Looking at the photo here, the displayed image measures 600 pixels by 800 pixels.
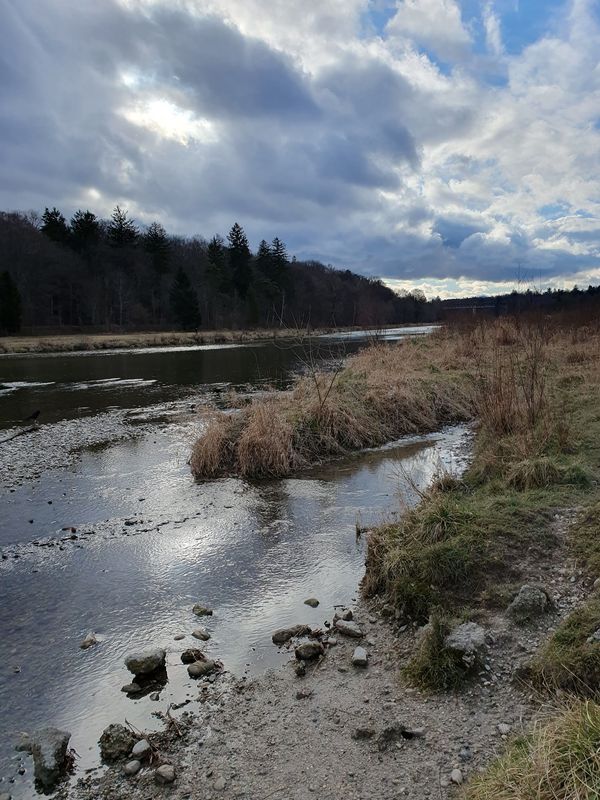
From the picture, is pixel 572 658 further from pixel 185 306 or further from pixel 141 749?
pixel 185 306

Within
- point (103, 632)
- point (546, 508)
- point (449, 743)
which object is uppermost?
point (546, 508)

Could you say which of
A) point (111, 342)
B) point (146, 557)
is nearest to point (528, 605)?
point (146, 557)

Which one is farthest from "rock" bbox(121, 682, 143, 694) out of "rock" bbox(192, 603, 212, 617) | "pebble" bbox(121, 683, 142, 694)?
"rock" bbox(192, 603, 212, 617)

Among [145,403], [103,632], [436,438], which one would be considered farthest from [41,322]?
[103,632]

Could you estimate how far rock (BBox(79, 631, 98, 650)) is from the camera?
16.7 ft

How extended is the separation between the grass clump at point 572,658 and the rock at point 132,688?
313 centimetres

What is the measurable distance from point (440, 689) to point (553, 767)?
1516 millimetres

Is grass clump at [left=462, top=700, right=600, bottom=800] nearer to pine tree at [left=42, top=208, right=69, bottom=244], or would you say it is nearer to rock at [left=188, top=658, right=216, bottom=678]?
rock at [left=188, top=658, right=216, bottom=678]

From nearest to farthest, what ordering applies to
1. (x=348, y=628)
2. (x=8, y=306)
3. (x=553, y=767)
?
(x=553, y=767) < (x=348, y=628) < (x=8, y=306)

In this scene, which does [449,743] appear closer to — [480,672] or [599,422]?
[480,672]

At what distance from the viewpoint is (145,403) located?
19.3 m

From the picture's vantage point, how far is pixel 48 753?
360 cm

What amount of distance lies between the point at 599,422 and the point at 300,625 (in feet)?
27.3

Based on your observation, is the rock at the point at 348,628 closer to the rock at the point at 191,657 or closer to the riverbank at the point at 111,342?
the rock at the point at 191,657
